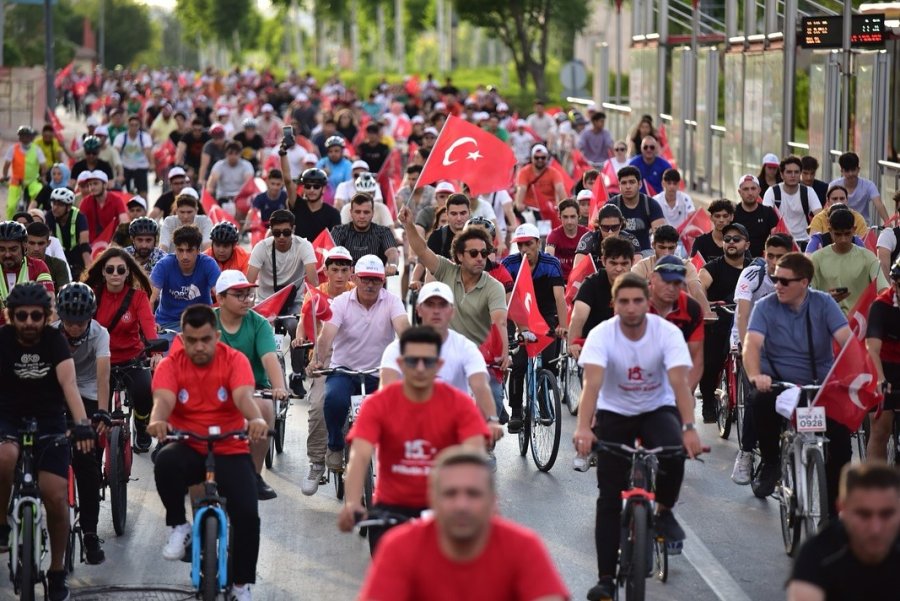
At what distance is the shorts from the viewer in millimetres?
9188

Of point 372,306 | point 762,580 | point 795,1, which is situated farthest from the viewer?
point 795,1

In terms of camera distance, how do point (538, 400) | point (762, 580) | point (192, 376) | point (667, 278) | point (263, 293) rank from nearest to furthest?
point (192, 376)
point (762, 580)
point (667, 278)
point (538, 400)
point (263, 293)

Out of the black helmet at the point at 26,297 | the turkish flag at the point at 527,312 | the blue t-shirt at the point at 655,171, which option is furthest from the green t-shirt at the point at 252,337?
the blue t-shirt at the point at 655,171

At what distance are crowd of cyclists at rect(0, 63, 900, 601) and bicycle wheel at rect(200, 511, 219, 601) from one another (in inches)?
8.9

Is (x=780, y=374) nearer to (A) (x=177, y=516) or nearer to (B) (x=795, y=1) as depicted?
(A) (x=177, y=516)

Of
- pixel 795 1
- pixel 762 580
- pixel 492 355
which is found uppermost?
pixel 795 1

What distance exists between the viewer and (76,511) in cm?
1016

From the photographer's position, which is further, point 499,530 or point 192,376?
point 192,376

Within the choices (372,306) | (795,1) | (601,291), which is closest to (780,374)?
(601,291)

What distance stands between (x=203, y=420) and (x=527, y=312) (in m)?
4.11

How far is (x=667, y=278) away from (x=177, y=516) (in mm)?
3055

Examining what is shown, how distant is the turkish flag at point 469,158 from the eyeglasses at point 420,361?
8811mm

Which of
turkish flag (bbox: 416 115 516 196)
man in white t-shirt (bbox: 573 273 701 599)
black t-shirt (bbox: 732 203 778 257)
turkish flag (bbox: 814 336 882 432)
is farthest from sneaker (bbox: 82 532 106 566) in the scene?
black t-shirt (bbox: 732 203 778 257)

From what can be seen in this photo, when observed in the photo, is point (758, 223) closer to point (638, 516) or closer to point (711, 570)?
point (711, 570)
